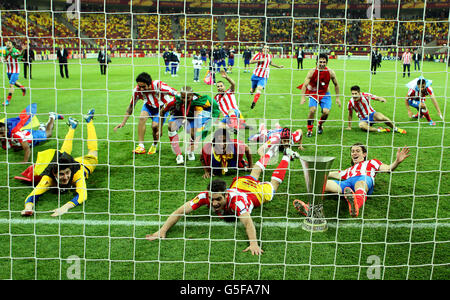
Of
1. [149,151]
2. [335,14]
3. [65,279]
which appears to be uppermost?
[335,14]

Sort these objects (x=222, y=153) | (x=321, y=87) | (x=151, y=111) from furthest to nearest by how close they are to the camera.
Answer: (x=321, y=87) → (x=151, y=111) → (x=222, y=153)

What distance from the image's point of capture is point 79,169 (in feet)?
15.9

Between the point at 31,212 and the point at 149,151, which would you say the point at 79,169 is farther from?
the point at 149,151

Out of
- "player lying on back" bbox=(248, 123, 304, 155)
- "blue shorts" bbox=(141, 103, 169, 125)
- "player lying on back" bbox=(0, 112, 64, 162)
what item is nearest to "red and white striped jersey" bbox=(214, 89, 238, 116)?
"player lying on back" bbox=(248, 123, 304, 155)

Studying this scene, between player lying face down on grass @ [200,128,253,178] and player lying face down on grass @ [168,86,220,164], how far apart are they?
1.88 ft

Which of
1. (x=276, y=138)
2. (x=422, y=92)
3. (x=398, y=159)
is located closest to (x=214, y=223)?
(x=398, y=159)

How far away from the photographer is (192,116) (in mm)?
6367

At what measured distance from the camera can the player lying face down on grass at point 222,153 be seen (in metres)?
5.45

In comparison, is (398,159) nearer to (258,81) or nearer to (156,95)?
(156,95)

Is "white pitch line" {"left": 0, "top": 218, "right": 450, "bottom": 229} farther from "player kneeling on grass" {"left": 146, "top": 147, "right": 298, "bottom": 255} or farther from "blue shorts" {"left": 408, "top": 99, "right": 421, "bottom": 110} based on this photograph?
"blue shorts" {"left": 408, "top": 99, "right": 421, "bottom": 110}

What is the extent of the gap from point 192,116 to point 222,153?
1.16m

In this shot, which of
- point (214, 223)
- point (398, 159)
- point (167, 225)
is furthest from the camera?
point (398, 159)
